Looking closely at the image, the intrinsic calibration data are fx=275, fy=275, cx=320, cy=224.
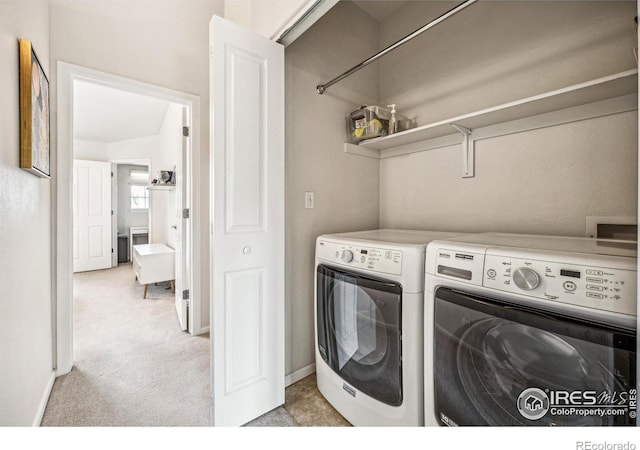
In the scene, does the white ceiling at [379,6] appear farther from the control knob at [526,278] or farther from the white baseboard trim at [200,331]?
the white baseboard trim at [200,331]

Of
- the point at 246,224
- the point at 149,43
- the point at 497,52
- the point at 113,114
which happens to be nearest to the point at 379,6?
the point at 497,52

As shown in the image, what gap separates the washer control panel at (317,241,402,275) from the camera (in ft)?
3.78

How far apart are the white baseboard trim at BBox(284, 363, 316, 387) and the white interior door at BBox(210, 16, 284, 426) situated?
17 centimetres

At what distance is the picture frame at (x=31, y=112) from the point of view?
47.3 inches

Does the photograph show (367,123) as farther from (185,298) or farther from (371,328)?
(185,298)

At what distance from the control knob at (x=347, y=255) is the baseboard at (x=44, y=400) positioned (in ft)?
5.50

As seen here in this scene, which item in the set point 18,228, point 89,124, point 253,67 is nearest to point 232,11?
point 253,67

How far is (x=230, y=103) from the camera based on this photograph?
1335 mm

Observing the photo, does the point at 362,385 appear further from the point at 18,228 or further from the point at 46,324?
the point at 46,324

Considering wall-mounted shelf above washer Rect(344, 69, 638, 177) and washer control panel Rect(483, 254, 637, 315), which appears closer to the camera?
washer control panel Rect(483, 254, 637, 315)

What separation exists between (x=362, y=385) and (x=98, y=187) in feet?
19.2

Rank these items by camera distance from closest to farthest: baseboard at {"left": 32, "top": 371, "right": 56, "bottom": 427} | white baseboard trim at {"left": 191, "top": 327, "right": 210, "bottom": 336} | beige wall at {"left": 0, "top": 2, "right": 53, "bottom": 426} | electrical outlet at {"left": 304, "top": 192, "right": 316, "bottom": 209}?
1. beige wall at {"left": 0, "top": 2, "right": 53, "bottom": 426}
2. baseboard at {"left": 32, "top": 371, "right": 56, "bottom": 427}
3. electrical outlet at {"left": 304, "top": 192, "right": 316, "bottom": 209}
4. white baseboard trim at {"left": 191, "top": 327, "right": 210, "bottom": 336}

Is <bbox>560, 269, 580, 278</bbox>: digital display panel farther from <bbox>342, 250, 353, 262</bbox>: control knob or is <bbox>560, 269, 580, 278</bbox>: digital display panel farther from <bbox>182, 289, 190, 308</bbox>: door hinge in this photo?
<bbox>182, 289, 190, 308</bbox>: door hinge

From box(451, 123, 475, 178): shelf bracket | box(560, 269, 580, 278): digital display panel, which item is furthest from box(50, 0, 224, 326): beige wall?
box(560, 269, 580, 278): digital display panel
